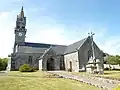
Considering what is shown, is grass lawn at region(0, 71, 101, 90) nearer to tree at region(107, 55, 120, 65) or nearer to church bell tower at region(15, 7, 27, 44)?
tree at region(107, 55, 120, 65)

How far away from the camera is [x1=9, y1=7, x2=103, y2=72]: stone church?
3809cm

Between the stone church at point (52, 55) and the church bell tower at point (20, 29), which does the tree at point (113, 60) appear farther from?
the church bell tower at point (20, 29)

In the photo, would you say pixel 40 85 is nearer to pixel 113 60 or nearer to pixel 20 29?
pixel 113 60

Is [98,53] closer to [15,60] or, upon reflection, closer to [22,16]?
[15,60]

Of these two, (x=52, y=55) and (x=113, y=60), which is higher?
(x=52, y=55)

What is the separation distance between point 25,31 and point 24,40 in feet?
10.4

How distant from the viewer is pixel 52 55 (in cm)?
4059

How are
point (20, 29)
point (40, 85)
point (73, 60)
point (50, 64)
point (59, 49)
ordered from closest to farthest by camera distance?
point (40, 85)
point (73, 60)
point (50, 64)
point (59, 49)
point (20, 29)

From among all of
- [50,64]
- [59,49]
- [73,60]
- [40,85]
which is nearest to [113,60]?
[73,60]

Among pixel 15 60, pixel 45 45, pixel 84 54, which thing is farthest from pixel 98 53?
pixel 15 60

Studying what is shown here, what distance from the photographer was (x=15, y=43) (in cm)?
4953

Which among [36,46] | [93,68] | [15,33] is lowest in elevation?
[93,68]

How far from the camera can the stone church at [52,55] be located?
3809 cm

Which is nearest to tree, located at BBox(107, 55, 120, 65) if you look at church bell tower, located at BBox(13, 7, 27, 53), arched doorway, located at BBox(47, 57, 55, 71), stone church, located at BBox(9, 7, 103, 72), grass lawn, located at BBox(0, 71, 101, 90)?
stone church, located at BBox(9, 7, 103, 72)
